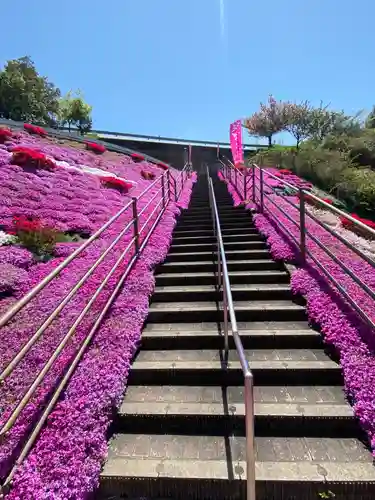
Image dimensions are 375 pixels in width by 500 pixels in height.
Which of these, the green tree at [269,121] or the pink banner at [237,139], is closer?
the pink banner at [237,139]

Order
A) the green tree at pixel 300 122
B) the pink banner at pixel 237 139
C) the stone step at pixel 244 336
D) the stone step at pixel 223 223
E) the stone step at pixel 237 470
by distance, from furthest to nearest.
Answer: the green tree at pixel 300 122
the pink banner at pixel 237 139
the stone step at pixel 223 223
the stone step at pixel 244 336
the stone step at pixel 237 470

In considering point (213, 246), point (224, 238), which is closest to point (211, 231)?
point (224, 238)

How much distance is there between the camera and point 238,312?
13.0ft

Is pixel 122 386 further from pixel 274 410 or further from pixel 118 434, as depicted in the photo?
pixel 274 410

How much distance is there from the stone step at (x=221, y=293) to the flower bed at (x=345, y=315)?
0.20 metres

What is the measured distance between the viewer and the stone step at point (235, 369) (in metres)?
3.04

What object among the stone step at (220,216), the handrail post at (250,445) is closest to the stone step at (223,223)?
the stone step at (220,216)

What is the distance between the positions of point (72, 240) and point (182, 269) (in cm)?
247

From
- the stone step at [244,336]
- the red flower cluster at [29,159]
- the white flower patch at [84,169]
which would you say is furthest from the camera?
the white flower patch at [84,169]

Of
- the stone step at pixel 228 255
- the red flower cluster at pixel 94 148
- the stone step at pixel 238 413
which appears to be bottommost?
the stone step at pixel 238 413

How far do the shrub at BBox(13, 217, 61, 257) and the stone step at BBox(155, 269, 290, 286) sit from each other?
2137mm

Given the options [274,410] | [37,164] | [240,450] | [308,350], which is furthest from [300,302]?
[37,164]

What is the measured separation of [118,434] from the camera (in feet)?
8.70

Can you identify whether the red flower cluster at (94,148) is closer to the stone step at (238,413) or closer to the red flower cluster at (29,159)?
the red flower cluster at (29,159)
